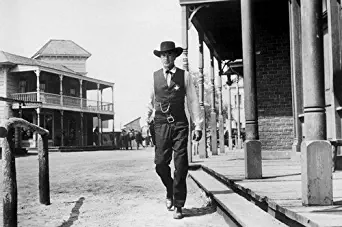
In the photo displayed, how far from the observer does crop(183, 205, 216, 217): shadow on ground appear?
4.72 metres

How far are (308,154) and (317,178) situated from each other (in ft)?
0.62

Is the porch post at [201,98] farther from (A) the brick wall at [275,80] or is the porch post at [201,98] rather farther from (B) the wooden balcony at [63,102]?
(B) the wooden balcony at [63,102]

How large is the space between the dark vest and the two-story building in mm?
21432

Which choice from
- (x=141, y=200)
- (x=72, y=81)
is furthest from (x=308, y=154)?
(x=72, y=81)

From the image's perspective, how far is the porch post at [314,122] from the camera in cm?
314

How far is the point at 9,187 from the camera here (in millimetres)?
3877

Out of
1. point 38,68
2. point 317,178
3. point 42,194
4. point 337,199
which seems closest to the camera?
point 317,178

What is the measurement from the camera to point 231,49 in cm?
1666

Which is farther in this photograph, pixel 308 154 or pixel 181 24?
pixel 181 24

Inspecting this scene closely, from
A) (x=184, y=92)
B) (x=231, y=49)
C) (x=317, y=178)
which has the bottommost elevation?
(x=317, y=178)

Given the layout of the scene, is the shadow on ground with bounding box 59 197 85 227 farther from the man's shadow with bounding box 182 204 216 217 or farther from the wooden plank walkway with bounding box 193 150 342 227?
the wooden plank walkway with bounding box 193 150 342 227

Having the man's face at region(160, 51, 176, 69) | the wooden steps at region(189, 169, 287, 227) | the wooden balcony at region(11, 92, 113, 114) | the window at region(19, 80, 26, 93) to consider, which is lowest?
the wooden steps at region(189, 169, 287, 227)

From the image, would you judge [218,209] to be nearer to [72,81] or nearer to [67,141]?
[67,141]

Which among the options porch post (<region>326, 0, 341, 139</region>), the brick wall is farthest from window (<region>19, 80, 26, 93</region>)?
porch post (<region>326, 0, 341, 139</region>)
